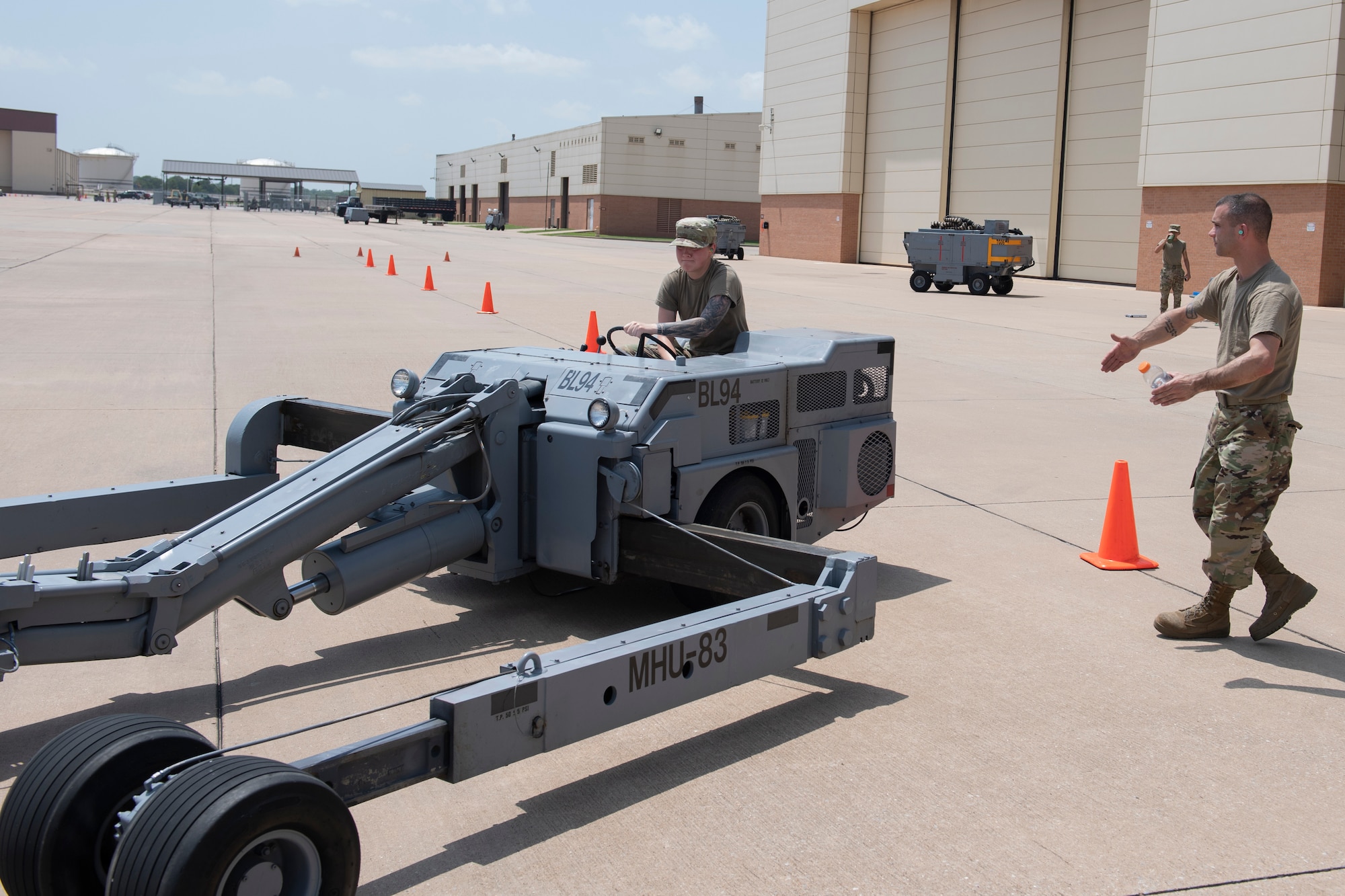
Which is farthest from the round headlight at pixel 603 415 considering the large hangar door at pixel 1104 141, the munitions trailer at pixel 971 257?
the large hangar door at pixel 1104 141

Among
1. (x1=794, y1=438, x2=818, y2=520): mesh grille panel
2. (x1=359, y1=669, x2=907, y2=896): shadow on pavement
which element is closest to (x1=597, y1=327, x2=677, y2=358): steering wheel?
(x1=794, y1=438, x2=818, y2=520): mesh grille panel

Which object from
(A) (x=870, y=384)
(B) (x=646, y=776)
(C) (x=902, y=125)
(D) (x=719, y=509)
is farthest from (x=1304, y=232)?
(B) (x=646, y=776)

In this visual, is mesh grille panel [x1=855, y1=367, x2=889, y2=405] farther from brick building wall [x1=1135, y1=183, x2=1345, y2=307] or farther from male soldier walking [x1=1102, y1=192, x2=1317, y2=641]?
brick building wall [x1=1135, y1=183, x2=1345, y2=307]

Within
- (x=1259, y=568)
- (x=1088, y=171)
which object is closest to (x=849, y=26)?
(x=1088, y=171)

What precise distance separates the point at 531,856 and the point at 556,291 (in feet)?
76.9

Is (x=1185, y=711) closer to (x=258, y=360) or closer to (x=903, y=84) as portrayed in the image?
(x=258, y=360)

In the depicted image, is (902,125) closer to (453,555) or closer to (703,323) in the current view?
(703,323)

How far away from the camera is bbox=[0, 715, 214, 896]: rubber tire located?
9.17 feet

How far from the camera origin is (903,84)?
44.6 m

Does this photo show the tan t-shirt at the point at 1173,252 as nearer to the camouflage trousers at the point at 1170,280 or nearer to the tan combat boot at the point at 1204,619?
the camouflage trousers at the point at 1170,280

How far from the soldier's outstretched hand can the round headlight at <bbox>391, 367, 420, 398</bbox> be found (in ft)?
10.1

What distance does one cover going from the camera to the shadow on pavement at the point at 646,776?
341 centimetres

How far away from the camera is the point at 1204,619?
17.5ft

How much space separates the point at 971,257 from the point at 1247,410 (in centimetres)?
2688
